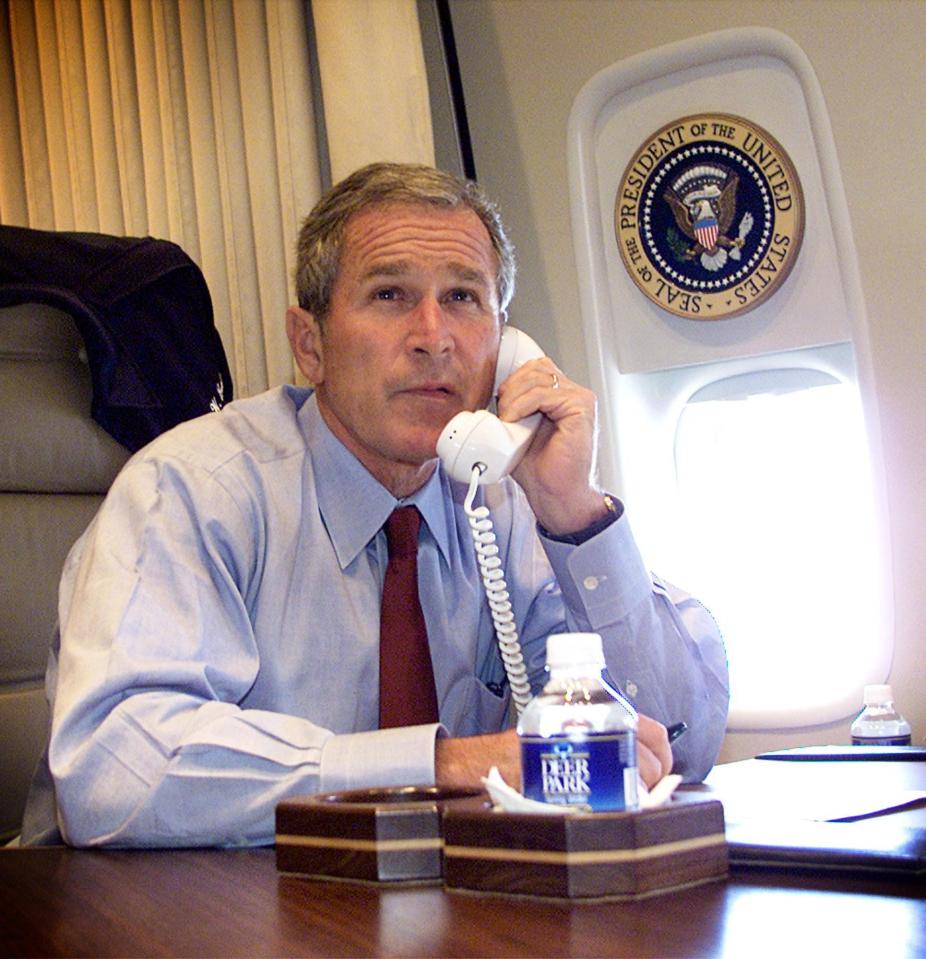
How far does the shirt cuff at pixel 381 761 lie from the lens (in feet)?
3.67

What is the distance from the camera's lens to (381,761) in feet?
3.70

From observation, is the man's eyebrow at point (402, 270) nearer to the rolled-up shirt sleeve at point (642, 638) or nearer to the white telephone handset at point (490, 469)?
the white telephone handset at point (490, 469)

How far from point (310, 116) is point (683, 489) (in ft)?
4.05

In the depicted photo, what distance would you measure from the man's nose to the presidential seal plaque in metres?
1.14

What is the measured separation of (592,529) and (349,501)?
1.06 ft

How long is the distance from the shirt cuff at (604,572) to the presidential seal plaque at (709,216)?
1.22m

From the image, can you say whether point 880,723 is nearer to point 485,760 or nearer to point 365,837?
point 485,760

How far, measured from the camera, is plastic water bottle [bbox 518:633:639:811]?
83 centimetres

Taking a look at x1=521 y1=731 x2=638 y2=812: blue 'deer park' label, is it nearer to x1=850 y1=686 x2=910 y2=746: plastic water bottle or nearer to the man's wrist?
the man's wrist

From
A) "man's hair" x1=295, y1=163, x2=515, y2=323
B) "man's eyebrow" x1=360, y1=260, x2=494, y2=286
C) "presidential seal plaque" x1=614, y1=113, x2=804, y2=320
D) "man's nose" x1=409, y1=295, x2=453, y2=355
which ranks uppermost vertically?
"presidential seal plaque" x1=614, y1=113, x2=804, y2=320

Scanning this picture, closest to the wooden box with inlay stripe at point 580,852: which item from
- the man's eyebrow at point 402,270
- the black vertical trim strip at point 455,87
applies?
the man's eyebrow at point 402,270

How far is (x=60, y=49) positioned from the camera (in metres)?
3.64

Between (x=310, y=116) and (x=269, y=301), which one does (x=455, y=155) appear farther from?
(x=269, y=301)

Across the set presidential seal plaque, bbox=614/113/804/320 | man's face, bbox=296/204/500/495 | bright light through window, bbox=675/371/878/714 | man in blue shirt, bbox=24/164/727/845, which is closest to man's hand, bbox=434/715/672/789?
man in blue shirt, bbox=24/164/727/845
